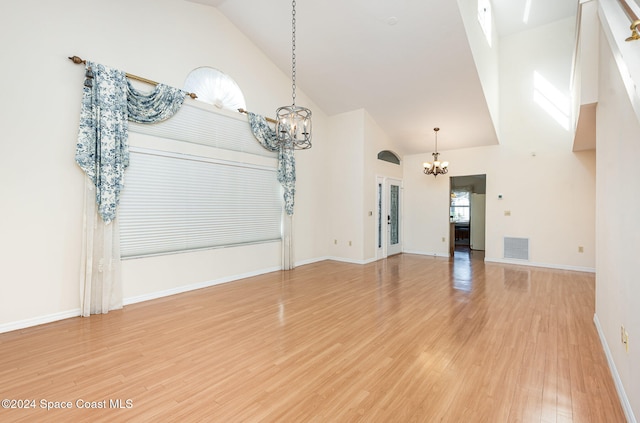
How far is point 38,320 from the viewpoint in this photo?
327cm

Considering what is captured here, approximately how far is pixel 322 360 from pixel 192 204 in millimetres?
3316

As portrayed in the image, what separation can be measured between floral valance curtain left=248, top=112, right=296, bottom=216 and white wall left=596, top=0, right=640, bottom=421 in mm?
4449

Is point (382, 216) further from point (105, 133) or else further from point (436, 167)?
point (105, 133)

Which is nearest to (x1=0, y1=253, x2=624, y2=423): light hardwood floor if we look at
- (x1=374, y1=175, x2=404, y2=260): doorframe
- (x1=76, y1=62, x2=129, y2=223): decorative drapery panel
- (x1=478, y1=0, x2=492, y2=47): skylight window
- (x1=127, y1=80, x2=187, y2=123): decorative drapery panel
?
(x1=76, y1=62, x2=129, y2=223): decorative drapery panel

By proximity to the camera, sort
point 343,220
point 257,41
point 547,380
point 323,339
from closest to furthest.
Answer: point 547,380 → point 323,339 → point 257,41 → point 343,220

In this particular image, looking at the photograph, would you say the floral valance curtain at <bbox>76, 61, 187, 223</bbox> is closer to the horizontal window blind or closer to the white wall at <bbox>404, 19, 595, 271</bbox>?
the horizontal window blind

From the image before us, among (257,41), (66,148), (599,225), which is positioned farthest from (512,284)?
(66,148)

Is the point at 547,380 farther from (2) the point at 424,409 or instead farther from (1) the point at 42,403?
(1) the point at 42,403

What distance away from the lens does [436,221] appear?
798 centimetres

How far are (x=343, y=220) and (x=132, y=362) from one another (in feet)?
17.0

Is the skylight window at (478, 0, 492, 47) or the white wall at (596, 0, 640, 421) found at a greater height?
the skylight window at (478, 0, 492, 47)

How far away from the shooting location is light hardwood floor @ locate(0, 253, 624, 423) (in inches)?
74.7

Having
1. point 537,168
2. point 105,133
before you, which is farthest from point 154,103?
point 537,168

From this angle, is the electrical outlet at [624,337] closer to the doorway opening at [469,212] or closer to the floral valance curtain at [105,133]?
the floral valance curtain at [105,133]
